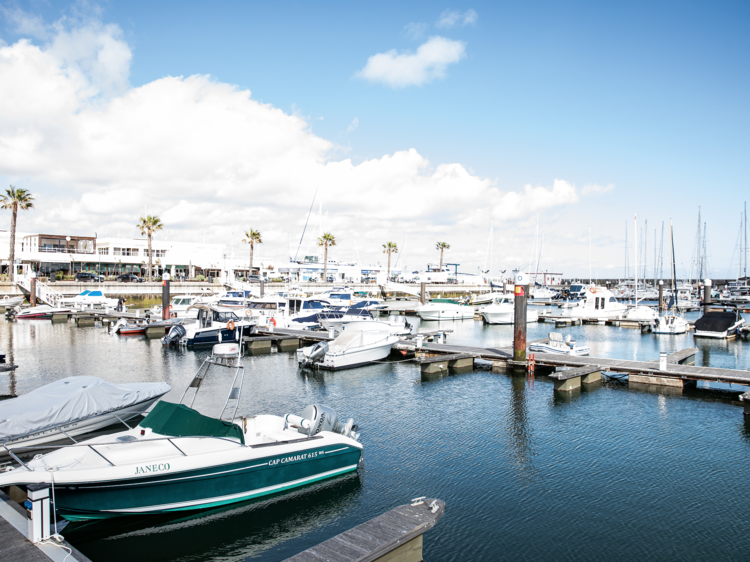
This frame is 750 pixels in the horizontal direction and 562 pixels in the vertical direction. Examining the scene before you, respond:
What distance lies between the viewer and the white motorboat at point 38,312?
161 ft

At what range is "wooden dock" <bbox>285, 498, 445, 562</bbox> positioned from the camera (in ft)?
24.3

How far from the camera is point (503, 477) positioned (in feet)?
41.6

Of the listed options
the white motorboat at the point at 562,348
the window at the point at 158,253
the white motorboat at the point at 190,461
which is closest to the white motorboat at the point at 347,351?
the white motorboat at the point at 562,348

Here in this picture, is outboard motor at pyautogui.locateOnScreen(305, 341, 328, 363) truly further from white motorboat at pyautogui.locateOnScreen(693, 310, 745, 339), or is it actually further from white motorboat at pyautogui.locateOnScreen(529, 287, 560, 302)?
white motorboat at pyautogui.locateOnScreen(529, 287, 560, 302)

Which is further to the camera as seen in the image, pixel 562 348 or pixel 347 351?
pixel 562 348

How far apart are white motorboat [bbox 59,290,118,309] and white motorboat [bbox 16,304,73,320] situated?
5.46 feet

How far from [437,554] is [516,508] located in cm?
267

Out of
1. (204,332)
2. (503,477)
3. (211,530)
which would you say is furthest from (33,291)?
(503,477)

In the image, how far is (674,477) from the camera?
1278 cm

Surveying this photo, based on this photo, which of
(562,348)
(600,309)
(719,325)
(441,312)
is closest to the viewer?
(562,348)

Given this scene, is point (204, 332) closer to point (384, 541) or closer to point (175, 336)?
point (175, 336)

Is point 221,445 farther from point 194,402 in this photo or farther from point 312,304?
point 312,304

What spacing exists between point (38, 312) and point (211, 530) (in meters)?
49.8

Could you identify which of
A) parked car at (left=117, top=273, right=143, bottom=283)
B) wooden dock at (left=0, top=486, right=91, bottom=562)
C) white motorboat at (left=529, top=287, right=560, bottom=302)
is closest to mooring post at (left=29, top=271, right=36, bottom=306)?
parked car at (left=117, top=273, right=143, bottom=283)
